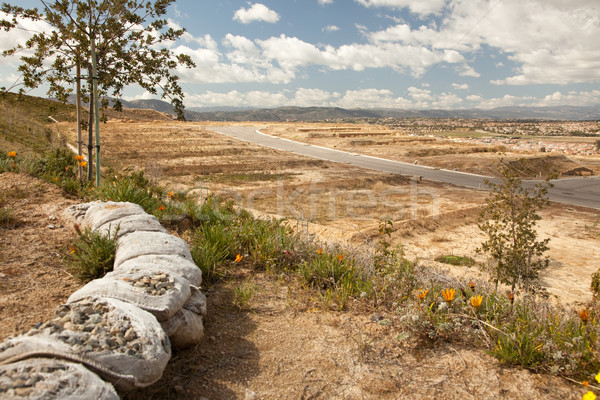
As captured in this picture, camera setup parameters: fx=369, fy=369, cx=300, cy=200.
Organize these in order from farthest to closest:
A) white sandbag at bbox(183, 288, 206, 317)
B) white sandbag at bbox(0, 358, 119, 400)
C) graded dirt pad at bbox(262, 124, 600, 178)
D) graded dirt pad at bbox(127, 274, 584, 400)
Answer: graded dirt pad at bbox(262, 124, 600, 178)
white sandbag at bbox(183, 288, 206, 317)
graded dirt pad at bbox(127, 274, 584, 400)
white sandbag at bbox(0, 358, 119, 400)

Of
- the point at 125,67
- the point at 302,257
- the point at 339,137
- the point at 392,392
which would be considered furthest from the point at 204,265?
the point at 339,137

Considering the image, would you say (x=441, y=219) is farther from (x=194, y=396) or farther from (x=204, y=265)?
(x=194, y=396)

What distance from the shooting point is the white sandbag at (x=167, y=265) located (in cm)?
312

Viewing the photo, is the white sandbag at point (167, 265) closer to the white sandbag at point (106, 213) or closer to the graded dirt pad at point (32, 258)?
the graded dirt pad at point (32, 258)

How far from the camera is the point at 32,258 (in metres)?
4.11

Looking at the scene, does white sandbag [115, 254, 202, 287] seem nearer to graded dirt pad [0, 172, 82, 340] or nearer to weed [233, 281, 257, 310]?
weed [233, 281, 257, 310]

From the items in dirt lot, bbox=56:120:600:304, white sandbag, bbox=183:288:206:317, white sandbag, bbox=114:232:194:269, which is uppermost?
white sandbag, bbox=114:232:194:269

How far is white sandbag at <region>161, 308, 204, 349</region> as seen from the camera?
103 inches

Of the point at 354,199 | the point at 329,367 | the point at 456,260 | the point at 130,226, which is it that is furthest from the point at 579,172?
the point at 130,226

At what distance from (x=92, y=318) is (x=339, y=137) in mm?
37953

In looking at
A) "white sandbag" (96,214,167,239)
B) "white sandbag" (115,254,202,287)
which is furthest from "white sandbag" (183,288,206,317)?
"white sandbag" (96,214,167,239)

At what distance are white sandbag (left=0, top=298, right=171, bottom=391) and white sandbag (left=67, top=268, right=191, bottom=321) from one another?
16 centimetres

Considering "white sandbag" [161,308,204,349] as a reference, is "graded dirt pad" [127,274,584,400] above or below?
below

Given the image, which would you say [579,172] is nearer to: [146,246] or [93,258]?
[146,246]
